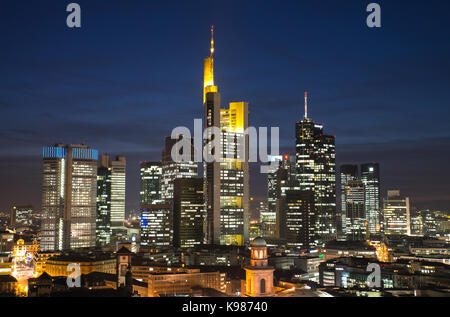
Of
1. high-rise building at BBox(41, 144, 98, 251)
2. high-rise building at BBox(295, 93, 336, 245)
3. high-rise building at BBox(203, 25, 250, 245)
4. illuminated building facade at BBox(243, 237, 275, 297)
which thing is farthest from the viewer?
high-rise building at BBox(295, 93, 336, 245)

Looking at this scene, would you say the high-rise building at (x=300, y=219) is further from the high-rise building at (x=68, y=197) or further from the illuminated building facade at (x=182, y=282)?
the illuminated building facade at (x=182, y=282)

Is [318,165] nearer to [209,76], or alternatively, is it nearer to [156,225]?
[209,76]

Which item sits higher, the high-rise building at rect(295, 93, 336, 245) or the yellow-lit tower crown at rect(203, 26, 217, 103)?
the yellow-lit tower crown at rect(203, 26, 217, 103)

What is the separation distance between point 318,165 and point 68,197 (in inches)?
3880

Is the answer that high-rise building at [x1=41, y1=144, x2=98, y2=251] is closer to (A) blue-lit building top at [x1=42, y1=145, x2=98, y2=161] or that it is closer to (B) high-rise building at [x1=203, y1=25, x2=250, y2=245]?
(A) blue-lit building top at [x1=42, y1=145, x2=98, y2=161]

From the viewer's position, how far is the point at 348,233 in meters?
189

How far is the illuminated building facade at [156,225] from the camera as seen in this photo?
5960 inches

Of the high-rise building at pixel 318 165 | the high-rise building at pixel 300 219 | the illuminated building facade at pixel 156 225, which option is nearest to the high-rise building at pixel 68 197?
the illuminated building facade at pixel 156 225

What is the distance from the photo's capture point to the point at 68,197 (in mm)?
166750

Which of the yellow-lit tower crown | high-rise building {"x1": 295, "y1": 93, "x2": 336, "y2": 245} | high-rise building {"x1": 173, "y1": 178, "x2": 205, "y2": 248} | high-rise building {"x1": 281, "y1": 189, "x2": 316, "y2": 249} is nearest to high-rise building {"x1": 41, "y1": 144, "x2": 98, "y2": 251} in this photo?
high-rise building {"x1": 173, "y1": 178, "x2": 205, "y2": 248}

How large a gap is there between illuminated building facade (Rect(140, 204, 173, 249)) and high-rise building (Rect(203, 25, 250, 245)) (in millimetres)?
16073

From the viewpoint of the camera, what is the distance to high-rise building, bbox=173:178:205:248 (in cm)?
14125

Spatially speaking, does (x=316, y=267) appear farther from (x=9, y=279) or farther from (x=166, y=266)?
(x=9, y=279)
